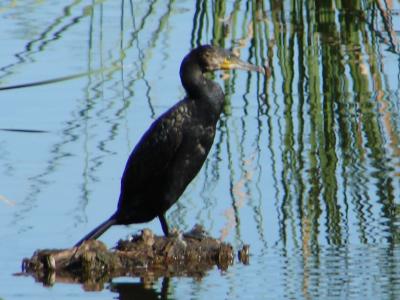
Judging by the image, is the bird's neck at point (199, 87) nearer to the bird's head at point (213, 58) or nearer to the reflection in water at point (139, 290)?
the bird's head at point (213, 58)

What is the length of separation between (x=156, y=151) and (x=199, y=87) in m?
0.41

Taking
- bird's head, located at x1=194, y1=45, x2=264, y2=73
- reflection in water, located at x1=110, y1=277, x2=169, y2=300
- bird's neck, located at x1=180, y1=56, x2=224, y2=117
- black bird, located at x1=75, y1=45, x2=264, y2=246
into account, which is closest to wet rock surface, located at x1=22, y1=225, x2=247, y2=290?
reflection in water, located at x1=110, y1=277, x2=169, y2=300

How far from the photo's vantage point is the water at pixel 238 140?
26.5 ft

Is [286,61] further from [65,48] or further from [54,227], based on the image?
[54,227]

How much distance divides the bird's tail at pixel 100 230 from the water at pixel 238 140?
17 centimetres

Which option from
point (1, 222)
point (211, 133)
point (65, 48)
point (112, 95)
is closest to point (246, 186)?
point (211, 133)

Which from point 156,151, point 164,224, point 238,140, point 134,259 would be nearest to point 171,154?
point 156,151

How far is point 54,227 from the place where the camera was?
8.70 m

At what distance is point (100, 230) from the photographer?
27.7ft

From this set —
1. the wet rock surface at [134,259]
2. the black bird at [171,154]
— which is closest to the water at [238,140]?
the wet rock surface at [134,259]

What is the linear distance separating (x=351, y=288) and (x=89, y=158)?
8.73 feet

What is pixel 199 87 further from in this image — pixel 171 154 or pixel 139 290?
pixel 139 290

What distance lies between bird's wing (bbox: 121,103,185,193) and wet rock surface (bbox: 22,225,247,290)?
1.19ft

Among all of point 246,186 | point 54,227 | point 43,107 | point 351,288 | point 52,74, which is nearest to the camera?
point 351,288
